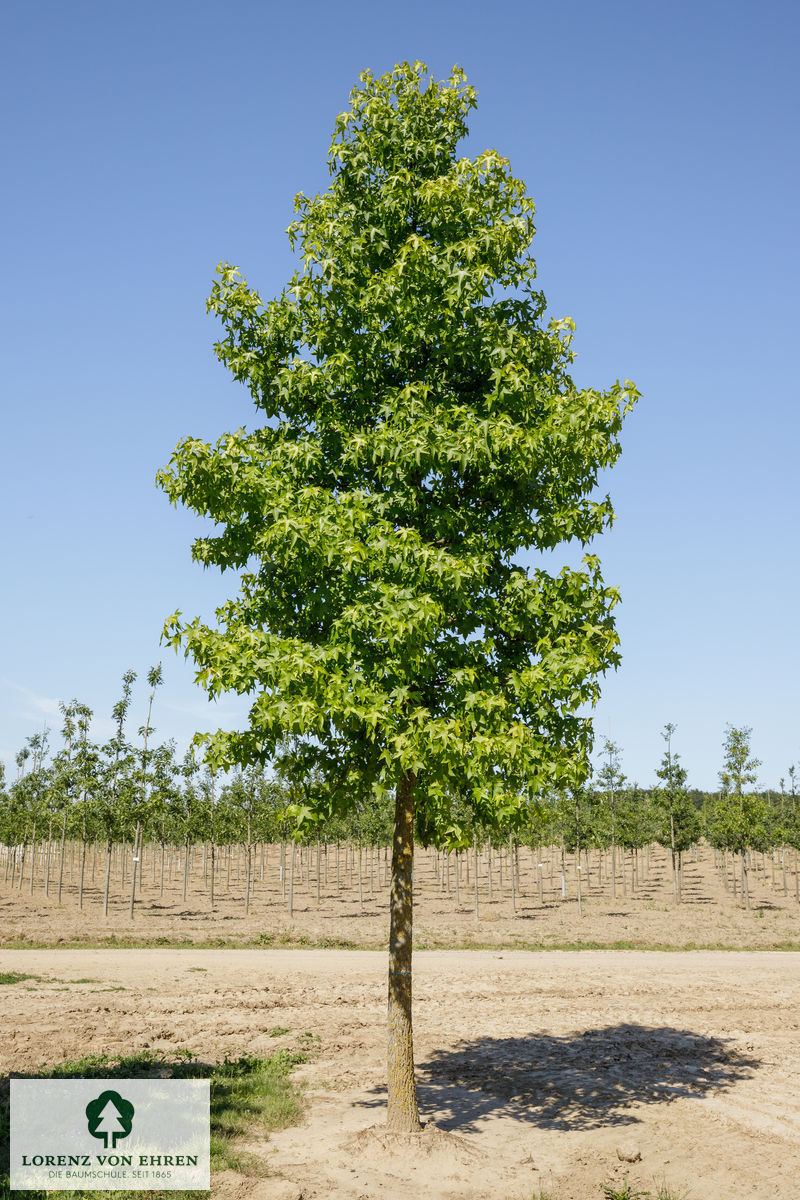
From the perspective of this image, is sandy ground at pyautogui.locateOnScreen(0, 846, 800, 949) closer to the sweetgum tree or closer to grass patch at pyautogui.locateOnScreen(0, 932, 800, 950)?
grass patch at pyautogui.locateOnScreen(0, 932, 800, 950)

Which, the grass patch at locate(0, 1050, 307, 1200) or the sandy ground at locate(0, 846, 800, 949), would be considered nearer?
the grass patch at locate(0, 1050, 307, 1200)

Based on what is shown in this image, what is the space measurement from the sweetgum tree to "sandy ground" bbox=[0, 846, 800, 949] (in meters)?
24.6

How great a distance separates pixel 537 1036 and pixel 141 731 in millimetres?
26862

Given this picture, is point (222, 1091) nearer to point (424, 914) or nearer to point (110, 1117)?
point (110, 1117)

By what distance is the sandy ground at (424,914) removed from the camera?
33.9 metres

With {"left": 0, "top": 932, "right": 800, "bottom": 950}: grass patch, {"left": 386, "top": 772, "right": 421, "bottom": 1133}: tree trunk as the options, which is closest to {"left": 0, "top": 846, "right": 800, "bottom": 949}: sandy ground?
{"left": 0, "top": 932, "right": 800, "bottom": 950}: grass patch

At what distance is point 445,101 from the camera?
1067 centimetres

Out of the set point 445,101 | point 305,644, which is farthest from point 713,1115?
point 445,101

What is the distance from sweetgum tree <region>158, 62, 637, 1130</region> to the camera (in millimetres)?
8562

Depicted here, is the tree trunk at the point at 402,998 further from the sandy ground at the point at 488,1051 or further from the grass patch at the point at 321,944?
the grass patch at the point at 321,944

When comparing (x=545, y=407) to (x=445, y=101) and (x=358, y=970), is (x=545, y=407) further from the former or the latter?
(x=358, y=970)

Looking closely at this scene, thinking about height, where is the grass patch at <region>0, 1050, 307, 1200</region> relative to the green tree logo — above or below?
below

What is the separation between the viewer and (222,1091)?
12.1 m

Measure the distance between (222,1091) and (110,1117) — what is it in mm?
2242
